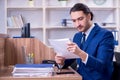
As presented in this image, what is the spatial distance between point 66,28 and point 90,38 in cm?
244

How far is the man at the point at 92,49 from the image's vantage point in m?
1.57

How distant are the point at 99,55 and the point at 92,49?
0.09 meters

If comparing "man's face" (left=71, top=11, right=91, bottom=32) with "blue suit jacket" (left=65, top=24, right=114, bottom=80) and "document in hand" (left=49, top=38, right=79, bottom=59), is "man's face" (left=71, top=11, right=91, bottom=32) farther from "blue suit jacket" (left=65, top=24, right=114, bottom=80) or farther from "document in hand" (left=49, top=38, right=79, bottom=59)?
"document in hand" (left=49, top=38, right=79, bottom=59)

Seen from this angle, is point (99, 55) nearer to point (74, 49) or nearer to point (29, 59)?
point (74, 49)

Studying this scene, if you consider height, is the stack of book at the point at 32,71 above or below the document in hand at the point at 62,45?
below

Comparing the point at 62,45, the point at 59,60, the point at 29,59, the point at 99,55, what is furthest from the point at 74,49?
the point at 29,59

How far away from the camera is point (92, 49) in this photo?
176cm

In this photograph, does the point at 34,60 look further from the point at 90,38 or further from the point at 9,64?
the point at 90,38

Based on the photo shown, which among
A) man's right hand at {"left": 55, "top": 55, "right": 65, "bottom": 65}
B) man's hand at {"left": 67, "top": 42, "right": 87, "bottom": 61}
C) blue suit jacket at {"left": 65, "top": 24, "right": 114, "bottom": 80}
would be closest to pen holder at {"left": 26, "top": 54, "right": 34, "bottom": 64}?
man's right hand at {"left": 55, "top": 55, "right": 65, "bottom": 65}

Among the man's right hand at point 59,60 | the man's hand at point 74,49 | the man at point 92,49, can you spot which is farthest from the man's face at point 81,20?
the man's hand at point 74,49

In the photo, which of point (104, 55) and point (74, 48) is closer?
point (74, 48)

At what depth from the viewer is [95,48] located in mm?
1747

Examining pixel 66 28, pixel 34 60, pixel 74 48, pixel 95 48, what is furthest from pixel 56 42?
pixel 66 28

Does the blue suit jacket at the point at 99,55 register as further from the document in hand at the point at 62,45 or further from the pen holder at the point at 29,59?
the pen holder at the point at 29,59
